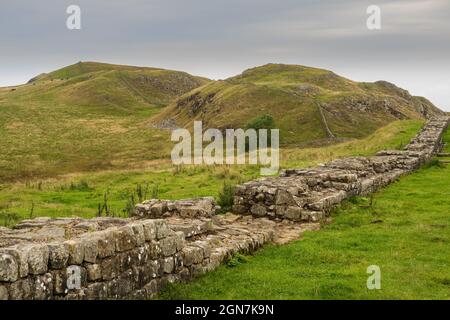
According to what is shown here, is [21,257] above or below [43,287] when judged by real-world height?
above

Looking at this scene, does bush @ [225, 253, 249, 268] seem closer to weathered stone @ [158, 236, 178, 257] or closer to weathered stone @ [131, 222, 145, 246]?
weathered stone @ [158, 236, 178, 257]

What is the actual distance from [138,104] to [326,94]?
62078mm

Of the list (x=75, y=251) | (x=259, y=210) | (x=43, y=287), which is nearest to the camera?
(x=43, y=287)

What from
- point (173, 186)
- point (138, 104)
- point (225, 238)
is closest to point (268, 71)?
point (138, 104)

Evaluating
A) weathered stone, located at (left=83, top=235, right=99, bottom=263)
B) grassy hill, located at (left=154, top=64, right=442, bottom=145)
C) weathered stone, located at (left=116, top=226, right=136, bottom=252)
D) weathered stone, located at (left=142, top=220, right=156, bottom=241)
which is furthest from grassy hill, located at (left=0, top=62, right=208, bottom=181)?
weathered stone, located at (left=83, top=235, right=99, bottom=263)

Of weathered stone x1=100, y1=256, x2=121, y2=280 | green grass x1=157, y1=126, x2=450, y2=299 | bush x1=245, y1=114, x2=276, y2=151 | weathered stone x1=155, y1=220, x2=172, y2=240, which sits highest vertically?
bush x1=245, y1=114, x2=276, y2=151

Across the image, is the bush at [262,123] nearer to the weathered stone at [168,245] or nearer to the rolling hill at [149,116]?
the rolling hill at [149,116]

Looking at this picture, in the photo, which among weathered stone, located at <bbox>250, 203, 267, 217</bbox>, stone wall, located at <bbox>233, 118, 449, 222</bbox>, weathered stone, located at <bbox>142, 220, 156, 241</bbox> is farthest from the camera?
weathered stone, located at <bbox>250, 203, 267, 217</bbox>

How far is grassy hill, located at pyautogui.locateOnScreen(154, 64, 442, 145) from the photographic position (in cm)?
8981

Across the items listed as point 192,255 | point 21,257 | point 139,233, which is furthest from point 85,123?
point 21,257

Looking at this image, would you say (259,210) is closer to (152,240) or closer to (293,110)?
(152,240)

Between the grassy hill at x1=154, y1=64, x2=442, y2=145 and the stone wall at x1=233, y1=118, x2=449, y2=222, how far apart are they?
173 feet

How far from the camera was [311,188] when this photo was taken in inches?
833

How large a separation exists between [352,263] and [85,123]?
106581mm
